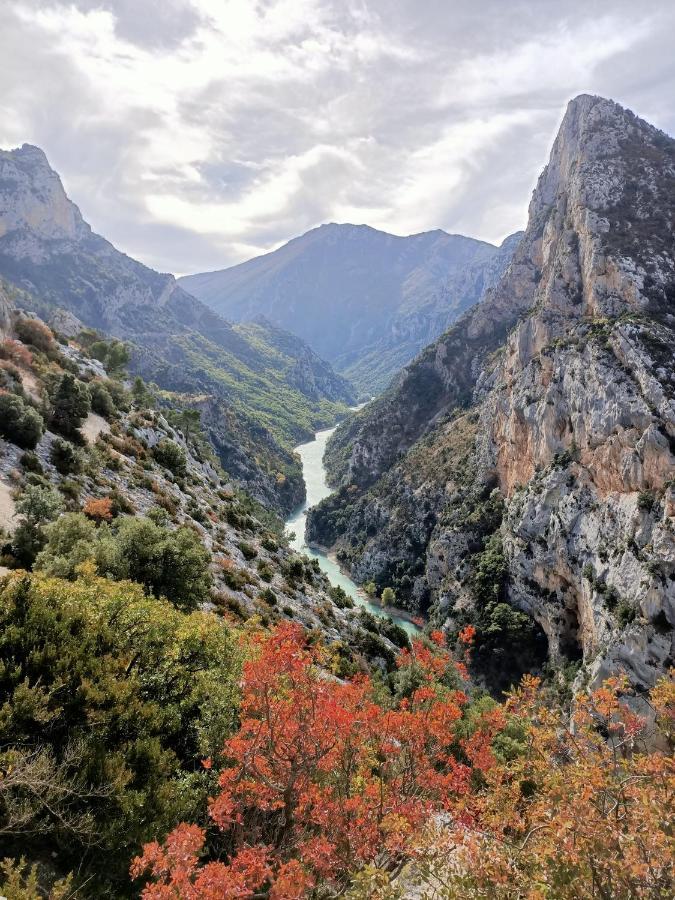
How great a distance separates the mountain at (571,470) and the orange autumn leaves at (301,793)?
1676 inches

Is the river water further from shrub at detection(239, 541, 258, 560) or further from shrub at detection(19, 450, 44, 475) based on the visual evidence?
shrub at detection(19, 450, 44, 475)

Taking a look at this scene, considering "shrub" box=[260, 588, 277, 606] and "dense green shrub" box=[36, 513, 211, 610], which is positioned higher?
"dense green shrub" box=[36, 513, 211, 610]

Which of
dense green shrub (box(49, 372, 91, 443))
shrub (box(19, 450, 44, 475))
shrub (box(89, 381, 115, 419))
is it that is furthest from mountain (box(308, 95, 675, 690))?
shrub (box(89, 381, 115, 419))

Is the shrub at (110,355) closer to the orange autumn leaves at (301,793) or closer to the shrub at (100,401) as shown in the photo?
the shrub at (100,401)

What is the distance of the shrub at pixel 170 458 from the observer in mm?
45969

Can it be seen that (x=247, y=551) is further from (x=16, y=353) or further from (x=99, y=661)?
(x=16, y=353)

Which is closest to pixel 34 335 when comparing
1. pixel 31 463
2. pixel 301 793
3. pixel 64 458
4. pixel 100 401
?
pixel 100 401

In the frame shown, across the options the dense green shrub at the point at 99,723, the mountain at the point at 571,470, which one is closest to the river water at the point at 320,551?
the mountain at the point at 571,470

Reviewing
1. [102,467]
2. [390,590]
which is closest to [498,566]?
[390,590]

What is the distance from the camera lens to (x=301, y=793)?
10.5m

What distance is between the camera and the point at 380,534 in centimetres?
10394

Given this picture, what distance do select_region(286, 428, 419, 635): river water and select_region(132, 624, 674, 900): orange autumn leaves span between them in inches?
2669

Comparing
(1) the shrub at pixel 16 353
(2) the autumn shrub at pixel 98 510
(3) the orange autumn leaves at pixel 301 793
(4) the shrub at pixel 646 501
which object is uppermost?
(1) the shrub at pixel 16 353

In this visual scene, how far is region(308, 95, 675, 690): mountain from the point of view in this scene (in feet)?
160
